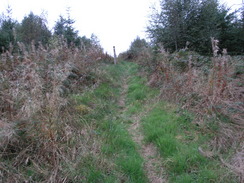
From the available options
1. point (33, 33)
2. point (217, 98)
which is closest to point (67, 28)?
point (33, 33)

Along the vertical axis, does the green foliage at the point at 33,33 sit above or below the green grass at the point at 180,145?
above

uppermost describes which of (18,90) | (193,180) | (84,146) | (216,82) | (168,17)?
(168,17)

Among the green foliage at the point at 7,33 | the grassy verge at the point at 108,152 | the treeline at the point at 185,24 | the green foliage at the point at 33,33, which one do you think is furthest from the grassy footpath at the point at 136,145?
the green foliage at the point at 33,33

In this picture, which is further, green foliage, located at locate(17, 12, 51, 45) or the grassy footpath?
green foliage, located at locate(17, 12, 51, 45)

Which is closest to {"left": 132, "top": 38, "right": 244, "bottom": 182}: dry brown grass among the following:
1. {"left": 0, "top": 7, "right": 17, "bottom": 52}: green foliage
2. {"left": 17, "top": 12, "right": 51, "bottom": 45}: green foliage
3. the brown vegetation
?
the brown vegetation

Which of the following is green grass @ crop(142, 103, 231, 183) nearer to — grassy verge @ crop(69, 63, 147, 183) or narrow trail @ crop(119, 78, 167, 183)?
narrow trail @ crop(119, 78, 167, 183)

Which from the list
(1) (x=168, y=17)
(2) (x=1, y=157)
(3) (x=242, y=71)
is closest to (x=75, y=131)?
(2) (x=1, y=157)

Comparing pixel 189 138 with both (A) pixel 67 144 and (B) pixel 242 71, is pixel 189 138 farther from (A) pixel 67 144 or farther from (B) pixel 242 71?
(B) pixel 242 71

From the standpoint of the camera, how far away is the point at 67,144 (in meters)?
2.46

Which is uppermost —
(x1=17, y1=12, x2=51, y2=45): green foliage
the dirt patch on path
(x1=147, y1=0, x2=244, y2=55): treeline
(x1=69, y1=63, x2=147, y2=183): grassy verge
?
(x1=17, y1=12, x2=51, y2=45): green foliage

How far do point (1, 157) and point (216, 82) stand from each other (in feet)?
12.8

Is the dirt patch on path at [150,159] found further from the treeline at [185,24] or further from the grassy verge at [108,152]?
the treeline at [185,24]

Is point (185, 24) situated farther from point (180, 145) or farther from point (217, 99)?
point (180, 145)

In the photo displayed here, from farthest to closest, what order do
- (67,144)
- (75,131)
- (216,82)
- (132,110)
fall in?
(132,110)
(216,82)
(75,131)
(67,144)
